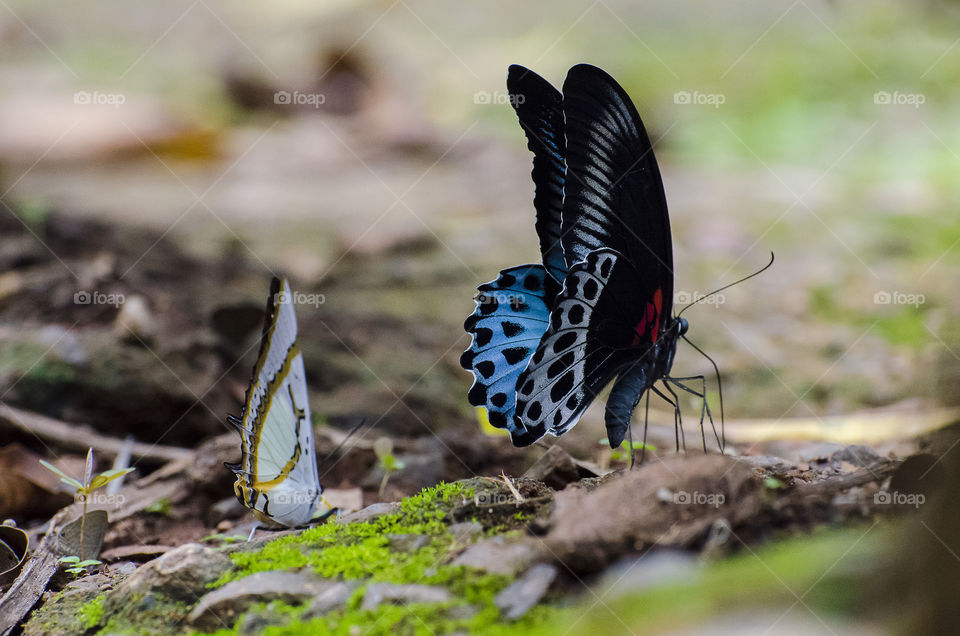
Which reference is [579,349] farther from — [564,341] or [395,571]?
[395,571]

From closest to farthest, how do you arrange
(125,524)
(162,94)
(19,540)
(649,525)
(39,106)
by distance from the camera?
(649,525) < (19,540) < (125,524) < (39,106) < (162,94)

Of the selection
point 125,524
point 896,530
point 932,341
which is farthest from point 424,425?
point 932,341

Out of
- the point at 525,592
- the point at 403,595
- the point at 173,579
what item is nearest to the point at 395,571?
the point at 403,595

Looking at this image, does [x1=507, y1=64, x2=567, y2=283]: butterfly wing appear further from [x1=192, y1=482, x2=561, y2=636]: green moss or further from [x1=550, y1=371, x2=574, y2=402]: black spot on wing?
[x1=192, y1=482, x2=561, y2=636]: green moss

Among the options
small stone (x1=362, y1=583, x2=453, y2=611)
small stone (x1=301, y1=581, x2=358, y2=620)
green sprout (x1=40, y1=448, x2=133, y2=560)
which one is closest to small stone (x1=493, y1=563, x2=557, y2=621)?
small stone (x1=362, y1=583, x2=453, y2=611)

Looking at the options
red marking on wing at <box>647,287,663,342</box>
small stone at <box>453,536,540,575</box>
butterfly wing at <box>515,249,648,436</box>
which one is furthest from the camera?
red marking on wing at <box>647,287,663,342</box>

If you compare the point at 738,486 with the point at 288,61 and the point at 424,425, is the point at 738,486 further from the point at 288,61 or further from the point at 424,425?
the point at 288,61
